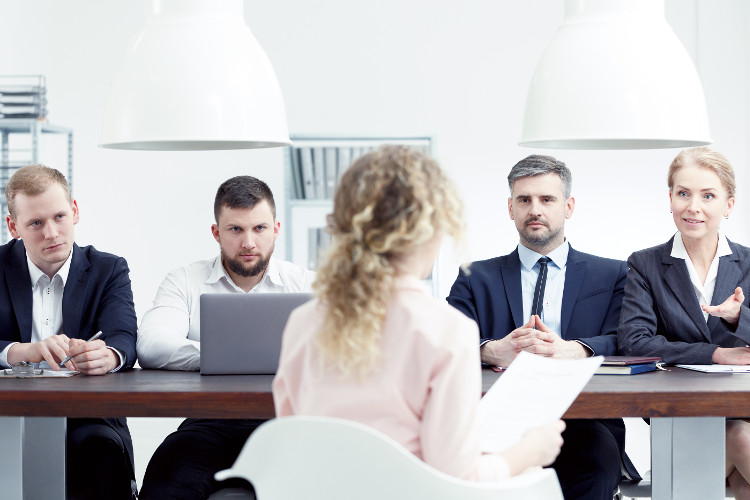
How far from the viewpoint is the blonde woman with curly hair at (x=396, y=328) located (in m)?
1.27

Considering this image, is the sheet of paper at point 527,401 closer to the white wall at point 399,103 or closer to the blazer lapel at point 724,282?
the blazer lapel at point 724,282

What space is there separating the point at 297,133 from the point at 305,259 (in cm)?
85

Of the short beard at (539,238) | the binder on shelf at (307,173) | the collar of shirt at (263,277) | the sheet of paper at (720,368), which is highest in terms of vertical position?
the binder on shelf at (307,173)

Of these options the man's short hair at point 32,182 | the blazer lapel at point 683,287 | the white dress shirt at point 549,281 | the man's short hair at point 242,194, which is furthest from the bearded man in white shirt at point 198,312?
the blazer lapel at point 683,287

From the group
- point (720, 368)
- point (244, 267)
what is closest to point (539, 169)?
point (720, 368)

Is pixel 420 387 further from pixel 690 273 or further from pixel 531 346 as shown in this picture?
pixel 690 273

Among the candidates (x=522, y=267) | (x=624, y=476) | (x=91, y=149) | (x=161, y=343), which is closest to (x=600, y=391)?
(x=624, y=476)

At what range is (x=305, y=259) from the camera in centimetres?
585

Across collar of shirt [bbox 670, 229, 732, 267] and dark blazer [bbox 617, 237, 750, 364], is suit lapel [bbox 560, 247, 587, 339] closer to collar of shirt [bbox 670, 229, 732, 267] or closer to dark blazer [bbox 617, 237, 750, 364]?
dark blazer [bbox 617, 237, 750, 364]

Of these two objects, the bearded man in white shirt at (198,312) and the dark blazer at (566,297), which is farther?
the dark blazer at (566,297)

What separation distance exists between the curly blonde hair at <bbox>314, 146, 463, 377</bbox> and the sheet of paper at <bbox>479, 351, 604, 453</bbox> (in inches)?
13.9

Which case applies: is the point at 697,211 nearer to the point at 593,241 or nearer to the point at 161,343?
the point at 161,343

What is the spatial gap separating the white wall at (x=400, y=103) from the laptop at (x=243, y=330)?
11.3 ft

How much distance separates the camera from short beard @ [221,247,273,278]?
3.11 m
